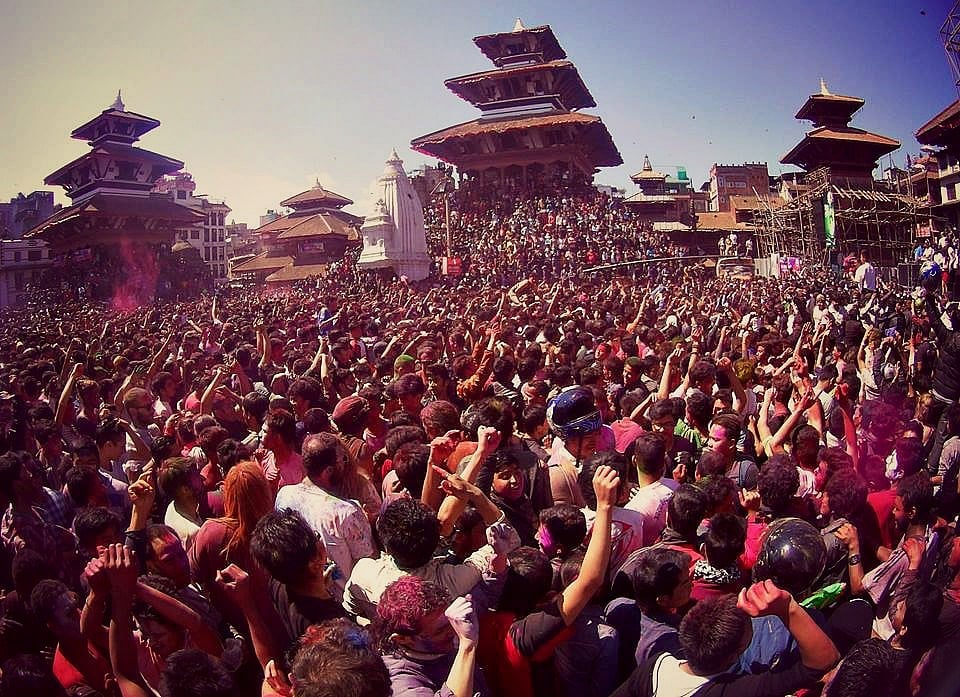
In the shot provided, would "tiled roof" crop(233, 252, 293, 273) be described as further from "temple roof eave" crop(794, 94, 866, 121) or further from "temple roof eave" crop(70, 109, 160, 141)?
"temple roof eave" crop(794, 94, 866, 121)

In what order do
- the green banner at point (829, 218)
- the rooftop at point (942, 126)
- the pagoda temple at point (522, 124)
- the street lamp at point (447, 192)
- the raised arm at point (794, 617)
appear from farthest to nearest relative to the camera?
the pagoda temple at point (522, 124) < the street lamp at point (447, 192) < the green banner at point (829, 218) < the rooftop at point (942, 126) < the raised arm at point (794, 617)

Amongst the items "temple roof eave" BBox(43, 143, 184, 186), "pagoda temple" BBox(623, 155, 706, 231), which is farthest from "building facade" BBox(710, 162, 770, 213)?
"temple roof eave" BBox(43, 143, 184, 186)

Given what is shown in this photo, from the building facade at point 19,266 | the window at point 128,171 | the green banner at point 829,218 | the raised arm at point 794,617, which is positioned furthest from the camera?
the window at point 128,171

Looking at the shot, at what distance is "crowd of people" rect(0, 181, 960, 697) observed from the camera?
2512 millimetres

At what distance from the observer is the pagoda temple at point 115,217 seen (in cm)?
843

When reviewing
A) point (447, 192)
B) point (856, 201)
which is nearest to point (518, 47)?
point (447, 192)

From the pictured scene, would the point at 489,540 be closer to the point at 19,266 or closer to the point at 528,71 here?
the point at 19,266

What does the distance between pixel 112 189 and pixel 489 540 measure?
14.8 meters

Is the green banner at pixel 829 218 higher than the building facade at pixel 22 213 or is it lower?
Answer: lower

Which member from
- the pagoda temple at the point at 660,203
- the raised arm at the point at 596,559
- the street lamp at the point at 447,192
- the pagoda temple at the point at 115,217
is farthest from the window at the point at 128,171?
the pagoda temple at the point at 660,203

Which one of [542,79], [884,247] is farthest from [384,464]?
[542,79]

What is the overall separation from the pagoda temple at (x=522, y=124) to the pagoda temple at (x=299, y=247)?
11.5m

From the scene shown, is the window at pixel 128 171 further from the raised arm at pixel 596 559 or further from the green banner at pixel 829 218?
the raised arm at pixel 596 559

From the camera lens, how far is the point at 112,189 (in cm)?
1500
